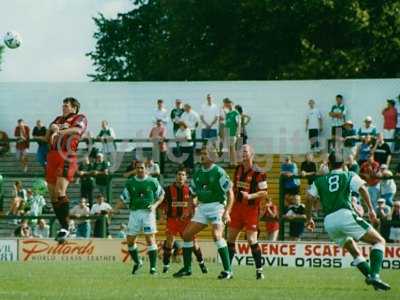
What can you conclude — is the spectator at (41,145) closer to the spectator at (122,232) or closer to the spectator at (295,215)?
the spectator at (122,232)

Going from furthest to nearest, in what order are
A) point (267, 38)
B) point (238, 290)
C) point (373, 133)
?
1. point (267, 38)
2. point (373, 133)
3. point (238, 290)

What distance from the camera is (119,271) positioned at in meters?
24.2

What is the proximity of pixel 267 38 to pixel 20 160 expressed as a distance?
16.9 metres

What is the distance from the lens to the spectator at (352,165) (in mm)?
30470

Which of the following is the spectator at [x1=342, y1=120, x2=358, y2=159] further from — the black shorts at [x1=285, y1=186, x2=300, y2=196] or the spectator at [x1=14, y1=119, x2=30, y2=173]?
the spectator at [x1=14, y1=119, x2=30, y2=173]

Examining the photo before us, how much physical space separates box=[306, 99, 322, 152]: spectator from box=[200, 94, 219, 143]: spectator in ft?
9.56

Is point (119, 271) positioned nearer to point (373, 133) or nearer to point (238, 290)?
point (238, 290)

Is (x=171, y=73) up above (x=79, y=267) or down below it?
above

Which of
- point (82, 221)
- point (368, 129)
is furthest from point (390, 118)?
point (82, 221)

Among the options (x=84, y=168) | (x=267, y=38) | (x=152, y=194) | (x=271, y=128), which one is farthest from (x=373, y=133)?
(x=267, y=38)

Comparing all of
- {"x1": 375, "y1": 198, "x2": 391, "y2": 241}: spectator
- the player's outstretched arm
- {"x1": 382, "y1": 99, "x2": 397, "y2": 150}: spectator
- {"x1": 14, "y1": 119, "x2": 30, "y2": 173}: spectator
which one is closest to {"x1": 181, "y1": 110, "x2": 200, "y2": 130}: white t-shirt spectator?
{"x1": 14, "y1": 119, "x2": 30, "y2": 173}: spectator

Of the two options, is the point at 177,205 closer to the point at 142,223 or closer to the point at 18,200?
the point at 142,223

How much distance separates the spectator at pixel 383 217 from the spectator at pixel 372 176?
472 mm

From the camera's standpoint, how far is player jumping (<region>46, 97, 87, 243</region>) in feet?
64.4
